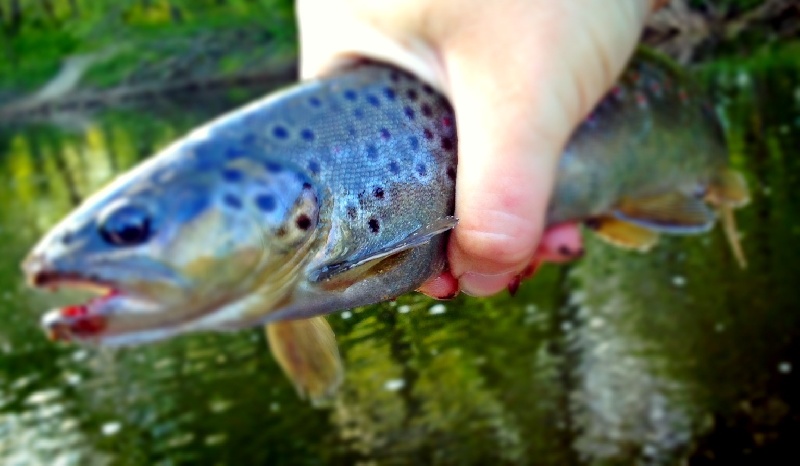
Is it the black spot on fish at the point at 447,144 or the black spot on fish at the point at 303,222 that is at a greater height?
the black spot on fish at the point at 303,222

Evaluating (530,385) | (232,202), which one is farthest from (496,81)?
(530,385)

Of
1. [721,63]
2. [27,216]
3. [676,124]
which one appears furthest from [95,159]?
[676,124]

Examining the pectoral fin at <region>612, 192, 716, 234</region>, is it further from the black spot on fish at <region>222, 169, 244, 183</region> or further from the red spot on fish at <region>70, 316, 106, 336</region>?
the red spot on fish at <region>70, 316, 106, 336</region>

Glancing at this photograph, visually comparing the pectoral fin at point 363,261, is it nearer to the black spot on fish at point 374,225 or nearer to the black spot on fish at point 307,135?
the black spot on fish at point 374,225

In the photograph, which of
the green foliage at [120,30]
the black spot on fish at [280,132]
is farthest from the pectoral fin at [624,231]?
the green foliage at [120,30]

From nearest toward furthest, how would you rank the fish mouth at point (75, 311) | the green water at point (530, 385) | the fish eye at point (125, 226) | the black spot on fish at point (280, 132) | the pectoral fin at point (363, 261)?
the fish mouth at point (75, 311), the fish eye at point (125, 226), the pectoral fin at point (363, 261), the black spot on fish at point (280, 132), the green water at point (530, 385)

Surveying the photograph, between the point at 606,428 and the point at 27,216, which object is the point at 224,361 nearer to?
the point at 606,428
